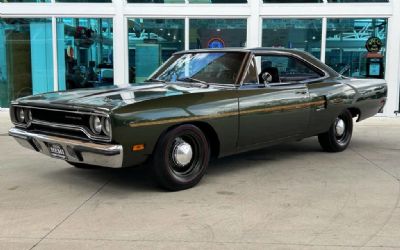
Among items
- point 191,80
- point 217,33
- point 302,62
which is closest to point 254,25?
point 217,33

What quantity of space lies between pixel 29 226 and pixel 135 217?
36.5 inches

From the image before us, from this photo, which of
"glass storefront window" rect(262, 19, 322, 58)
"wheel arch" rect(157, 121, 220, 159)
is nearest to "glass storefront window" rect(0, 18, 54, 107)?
"glass storefront window" rect(262, 19, 322, 58)

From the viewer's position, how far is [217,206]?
15.6 ft

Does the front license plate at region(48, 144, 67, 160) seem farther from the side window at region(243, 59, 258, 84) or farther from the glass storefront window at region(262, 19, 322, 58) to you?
the glass storefront window at region(262, 19, 322, 58)

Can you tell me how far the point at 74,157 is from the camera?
4.94m

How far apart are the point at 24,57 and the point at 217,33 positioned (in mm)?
5156

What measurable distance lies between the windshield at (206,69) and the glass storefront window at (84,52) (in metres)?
6.06

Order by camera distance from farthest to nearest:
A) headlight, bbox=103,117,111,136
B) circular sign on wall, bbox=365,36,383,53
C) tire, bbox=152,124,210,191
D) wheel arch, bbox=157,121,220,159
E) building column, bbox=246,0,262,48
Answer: circular sign on wall, bbox=365,36,383,53 → building column, bbox=246,0,262,48 → wheel arch, bbox=157,121,220,159 → tire, bbox=152,124,210,191 → headlight, bbox=103,117,111,136

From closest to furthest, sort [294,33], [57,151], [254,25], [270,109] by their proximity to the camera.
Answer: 1. [57,151]
2. [270,109]
3. [254,25]
4. [294,33]

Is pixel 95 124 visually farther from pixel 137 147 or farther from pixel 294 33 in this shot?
pixel 294 33

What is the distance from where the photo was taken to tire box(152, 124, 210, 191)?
5023 mm

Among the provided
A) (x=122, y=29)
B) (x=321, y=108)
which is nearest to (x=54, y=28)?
(x=122, y=29)

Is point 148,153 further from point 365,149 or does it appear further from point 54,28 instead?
point 54,28

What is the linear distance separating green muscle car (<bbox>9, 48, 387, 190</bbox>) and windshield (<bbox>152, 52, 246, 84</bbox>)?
0.04 ft
